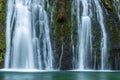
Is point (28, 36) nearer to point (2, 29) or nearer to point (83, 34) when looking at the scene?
point (2, 29)

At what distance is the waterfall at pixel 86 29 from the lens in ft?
111

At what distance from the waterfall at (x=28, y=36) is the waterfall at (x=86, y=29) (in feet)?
9.39

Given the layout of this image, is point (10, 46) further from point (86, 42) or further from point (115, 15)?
point (115, 15)

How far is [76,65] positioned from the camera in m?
33.8

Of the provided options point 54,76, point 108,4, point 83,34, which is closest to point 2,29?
point 83,34

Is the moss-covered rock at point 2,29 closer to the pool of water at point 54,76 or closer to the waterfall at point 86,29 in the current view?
the waterfall at point 86,29

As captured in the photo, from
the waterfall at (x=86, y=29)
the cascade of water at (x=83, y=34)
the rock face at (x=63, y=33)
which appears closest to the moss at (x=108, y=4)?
the waterfall at (x=86, y=29)

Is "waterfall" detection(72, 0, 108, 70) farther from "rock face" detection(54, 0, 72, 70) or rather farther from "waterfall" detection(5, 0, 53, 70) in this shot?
"waterfall" detection(5, 0, 53, 70)

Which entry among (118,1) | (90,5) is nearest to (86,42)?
(90,5)

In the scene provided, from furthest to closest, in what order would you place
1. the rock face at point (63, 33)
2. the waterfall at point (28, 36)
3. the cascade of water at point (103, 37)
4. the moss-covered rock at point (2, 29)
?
the cascade of water at point (103, 37)
the rock face at point (63, 33)
the moss-covered rock at point (2, 29)
the waterfall at point (28, 36)

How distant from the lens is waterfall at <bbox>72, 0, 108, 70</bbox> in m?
33.9

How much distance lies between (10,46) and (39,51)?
270cm

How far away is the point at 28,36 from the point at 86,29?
5.85 metres

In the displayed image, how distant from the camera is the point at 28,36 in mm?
33125
